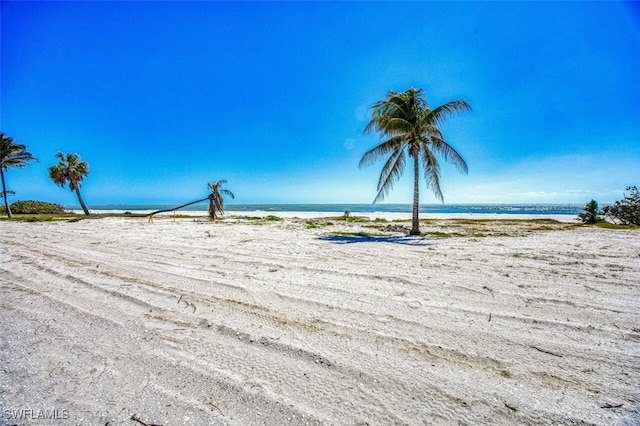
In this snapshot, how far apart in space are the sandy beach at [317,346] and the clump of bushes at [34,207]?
4105 cm

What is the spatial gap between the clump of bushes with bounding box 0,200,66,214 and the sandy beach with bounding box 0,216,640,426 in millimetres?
41046

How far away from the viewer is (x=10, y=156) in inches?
1102

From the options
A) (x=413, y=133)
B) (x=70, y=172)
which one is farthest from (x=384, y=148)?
(x=70, y=172)

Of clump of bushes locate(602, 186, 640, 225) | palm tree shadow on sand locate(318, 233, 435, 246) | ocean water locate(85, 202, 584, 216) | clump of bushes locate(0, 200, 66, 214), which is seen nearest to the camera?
palm tree shadow on sand locate(318, 233, 435, 246)

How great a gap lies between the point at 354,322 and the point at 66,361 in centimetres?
282

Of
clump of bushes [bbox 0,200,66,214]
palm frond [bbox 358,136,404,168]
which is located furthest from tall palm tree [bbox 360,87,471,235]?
clump of bushes [bbox 0,200,66,214]

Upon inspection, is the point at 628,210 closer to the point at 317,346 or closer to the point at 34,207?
the point at 317,346

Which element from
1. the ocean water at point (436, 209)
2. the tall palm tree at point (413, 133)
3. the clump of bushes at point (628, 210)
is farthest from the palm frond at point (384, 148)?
the ocean water at point (436, 209)

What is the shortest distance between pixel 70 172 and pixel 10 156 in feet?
16.0

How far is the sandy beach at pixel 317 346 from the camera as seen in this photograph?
5.99ft

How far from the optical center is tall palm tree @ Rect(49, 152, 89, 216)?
31469 mm

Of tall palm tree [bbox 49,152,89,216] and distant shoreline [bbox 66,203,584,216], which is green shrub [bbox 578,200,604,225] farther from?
tall palm tree [bbox 49,152,89,216]

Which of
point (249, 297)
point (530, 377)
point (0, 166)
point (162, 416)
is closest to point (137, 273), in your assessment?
point (249, 297)

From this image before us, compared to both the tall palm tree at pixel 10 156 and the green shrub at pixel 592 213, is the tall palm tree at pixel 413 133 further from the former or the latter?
the tall palm tree at pixel 10 156
